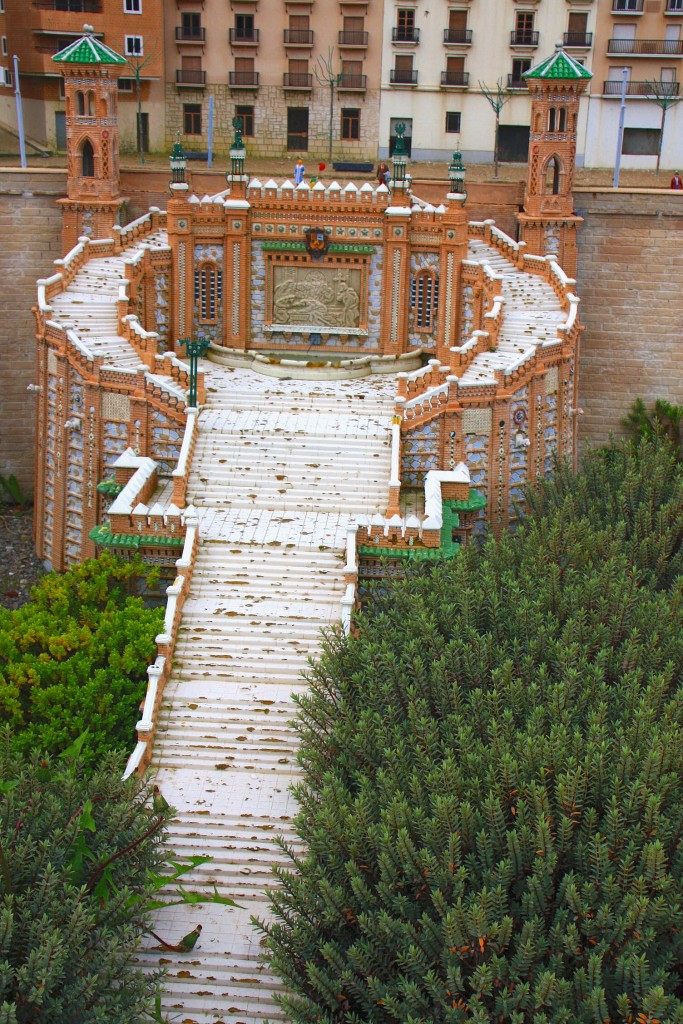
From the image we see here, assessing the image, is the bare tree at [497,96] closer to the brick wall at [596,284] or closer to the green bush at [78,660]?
the brick wall at [596,284]

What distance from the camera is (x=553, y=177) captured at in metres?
46.1

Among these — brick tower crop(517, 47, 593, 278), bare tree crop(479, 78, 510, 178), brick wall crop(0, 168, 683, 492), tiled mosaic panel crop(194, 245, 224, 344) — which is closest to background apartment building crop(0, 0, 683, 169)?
bare tree crop(479, 78, 510, 178)

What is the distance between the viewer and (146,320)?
4300cm

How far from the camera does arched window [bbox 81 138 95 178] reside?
150 feet

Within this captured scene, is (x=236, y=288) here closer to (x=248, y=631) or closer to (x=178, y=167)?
(x=178, y=167)

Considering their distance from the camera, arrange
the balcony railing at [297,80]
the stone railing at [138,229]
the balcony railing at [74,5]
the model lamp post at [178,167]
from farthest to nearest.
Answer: the balcony railing at [297,80], the balcony railing at [74,5], the stone railing at [138,229], the model lamp post at [178,167]

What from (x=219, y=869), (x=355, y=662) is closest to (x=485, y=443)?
(x=355, y=662)

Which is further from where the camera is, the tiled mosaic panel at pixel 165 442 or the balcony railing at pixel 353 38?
the balcony railing at pixel 353 38

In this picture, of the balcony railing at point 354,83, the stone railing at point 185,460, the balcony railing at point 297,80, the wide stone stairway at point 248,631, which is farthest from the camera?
the balcony railing at point 297,80

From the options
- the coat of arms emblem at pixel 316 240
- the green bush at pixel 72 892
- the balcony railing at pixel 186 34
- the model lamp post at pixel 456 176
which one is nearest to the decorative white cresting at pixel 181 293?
the coat of arms emblem at pixel 316 240

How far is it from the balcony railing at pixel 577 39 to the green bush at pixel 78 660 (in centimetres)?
3553

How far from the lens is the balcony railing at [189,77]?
2281 inches

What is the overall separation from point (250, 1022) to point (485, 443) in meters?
19.5

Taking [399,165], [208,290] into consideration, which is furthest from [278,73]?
[208,290]
